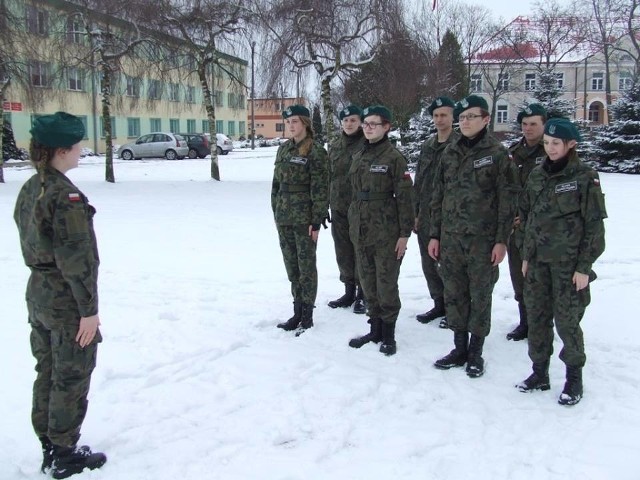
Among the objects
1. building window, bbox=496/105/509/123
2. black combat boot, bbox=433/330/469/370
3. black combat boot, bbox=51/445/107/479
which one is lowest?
black combat boot, bbox=51/445/107/479

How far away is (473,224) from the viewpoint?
163 inches

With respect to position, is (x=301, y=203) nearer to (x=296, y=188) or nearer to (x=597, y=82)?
(x=296, y=188)

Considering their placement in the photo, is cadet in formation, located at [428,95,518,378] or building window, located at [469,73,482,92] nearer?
cadet in formation, located at [428,95,518,378]

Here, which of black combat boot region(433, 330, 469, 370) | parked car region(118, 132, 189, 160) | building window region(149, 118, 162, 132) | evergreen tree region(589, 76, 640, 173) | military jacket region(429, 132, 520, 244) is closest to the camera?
military jacket region(429, 132, 520, 244)

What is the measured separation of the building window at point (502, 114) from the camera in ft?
184

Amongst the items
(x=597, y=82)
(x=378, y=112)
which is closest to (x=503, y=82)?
(x=597, y=82)

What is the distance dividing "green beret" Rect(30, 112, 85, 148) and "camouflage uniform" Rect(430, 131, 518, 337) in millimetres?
2588

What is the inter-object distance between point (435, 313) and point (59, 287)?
355 cm

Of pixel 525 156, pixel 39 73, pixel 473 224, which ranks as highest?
pixel 39 73

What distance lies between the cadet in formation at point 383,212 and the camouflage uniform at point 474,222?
350mm

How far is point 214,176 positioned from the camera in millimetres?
17984

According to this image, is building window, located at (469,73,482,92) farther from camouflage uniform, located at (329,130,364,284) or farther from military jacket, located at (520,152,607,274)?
military jacket, located at (520,152,607,274)

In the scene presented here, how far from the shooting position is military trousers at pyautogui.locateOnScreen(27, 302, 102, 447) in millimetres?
2859

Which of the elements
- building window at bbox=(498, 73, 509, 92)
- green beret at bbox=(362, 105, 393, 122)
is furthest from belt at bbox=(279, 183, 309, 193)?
building window at bbox=(498, 73, 509, 92)
